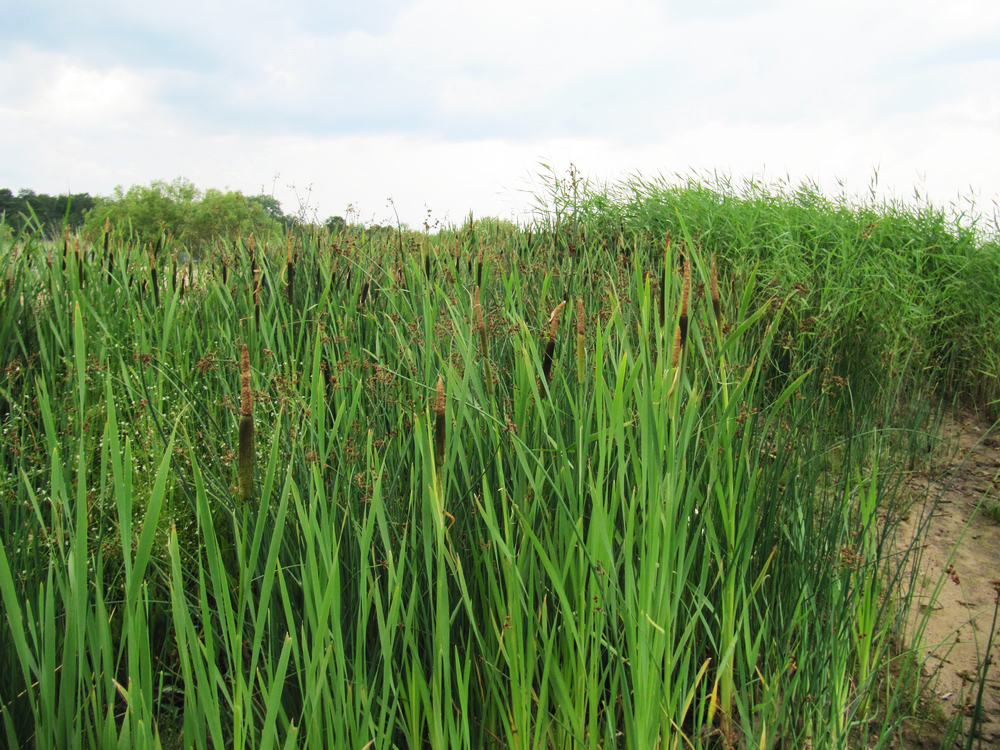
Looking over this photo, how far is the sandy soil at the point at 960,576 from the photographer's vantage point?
2.44m

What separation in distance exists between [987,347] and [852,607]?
3788mm

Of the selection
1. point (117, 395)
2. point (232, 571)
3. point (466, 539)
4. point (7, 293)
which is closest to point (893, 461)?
point (466, 539)

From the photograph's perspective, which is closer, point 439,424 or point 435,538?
point 439,424

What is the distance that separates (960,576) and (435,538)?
Result: 9.36ft

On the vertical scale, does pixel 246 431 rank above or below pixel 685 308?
below

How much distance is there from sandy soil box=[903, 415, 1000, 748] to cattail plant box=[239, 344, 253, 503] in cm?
180

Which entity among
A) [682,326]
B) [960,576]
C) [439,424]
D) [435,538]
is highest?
[682,326]

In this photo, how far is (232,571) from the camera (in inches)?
77.3

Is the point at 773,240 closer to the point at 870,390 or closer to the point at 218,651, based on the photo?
the point at 870,390

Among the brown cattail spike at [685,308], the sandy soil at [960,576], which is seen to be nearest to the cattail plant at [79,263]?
the brown cattail spike at [685,308]

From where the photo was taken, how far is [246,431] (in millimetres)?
1005

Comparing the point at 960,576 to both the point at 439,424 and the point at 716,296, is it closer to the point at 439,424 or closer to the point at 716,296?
the point at 716,296

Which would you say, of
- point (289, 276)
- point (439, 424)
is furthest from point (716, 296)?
point (289, 276)

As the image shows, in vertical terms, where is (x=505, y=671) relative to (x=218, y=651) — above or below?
above
